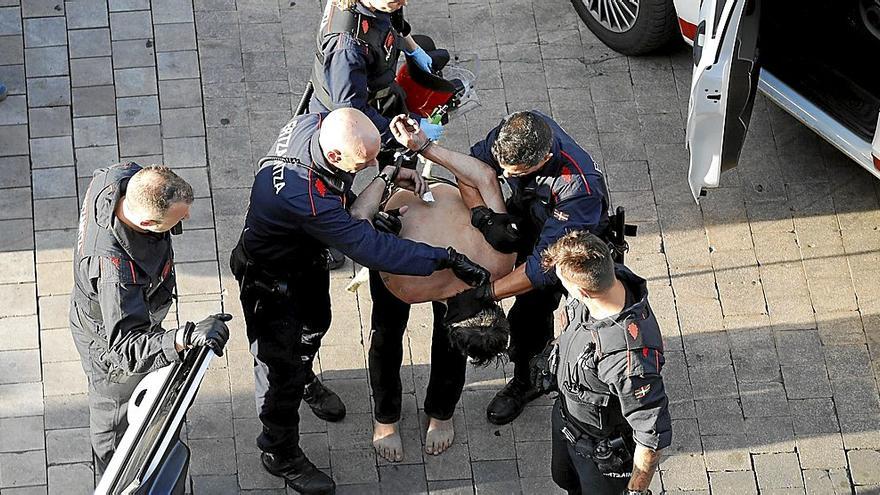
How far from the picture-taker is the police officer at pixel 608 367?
4469 mm

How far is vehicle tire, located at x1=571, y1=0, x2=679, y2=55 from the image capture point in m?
7.08

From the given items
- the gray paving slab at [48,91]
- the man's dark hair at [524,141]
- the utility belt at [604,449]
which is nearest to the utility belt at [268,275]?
the man's dark hair at [524,141]

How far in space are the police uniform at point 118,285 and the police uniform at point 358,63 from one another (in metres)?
1.14

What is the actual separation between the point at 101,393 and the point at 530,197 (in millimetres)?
2069

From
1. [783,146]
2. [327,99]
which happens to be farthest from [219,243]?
[783,146]

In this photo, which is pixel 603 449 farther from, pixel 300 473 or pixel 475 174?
pixel 300 473

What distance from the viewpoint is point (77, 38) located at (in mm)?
7137

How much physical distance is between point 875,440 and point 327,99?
326 cm

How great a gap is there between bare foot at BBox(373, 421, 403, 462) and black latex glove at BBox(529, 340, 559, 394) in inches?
38.6

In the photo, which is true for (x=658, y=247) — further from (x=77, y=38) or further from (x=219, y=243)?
(x=77, y=38)

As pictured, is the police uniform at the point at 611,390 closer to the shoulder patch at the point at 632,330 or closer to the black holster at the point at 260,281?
the shoulder patch at the point at 632,330

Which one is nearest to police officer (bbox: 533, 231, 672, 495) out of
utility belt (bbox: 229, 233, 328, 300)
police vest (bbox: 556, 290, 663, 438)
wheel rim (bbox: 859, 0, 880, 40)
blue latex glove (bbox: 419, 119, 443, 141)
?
police vest (bbox: 556, 290, 663, 438)

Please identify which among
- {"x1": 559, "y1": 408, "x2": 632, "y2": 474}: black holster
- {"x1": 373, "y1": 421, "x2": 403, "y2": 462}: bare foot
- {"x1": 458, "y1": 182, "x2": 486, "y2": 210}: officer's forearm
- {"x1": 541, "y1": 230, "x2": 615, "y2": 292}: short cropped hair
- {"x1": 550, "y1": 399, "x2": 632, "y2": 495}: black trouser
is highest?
{"x1": 541, "y1": 230, "x2": 615, "y2": 292}: short cropped hair

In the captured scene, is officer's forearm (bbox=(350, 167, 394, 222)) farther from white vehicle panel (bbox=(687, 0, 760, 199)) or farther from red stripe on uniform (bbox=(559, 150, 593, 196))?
white vehicle panel (bbox=(687, 0, 760, 199))
